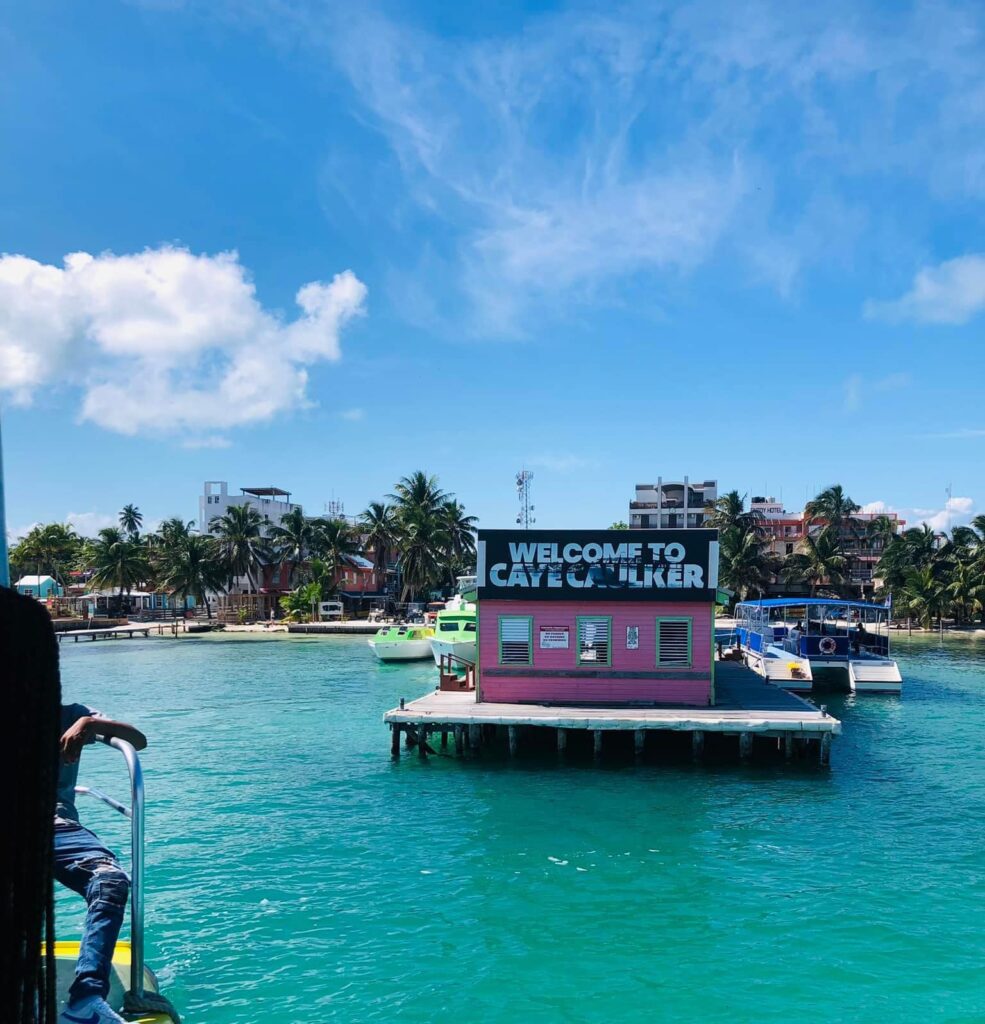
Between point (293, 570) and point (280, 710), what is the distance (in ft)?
212

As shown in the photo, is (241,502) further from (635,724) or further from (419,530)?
(635,724)

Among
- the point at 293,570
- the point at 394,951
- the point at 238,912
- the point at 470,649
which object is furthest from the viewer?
the point at 293,570

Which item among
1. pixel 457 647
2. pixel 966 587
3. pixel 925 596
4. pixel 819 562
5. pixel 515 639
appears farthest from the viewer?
pixel 819 562

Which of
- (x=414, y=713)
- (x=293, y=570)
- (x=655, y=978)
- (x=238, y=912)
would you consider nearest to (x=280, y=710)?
(x=414, y=713)

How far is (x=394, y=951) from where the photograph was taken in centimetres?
1443

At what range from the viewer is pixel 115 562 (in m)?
94.8

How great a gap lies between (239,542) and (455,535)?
22447 mm

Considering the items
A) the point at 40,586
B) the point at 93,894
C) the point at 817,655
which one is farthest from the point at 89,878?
the point at 40,586

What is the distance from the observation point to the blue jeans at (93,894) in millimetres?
5383

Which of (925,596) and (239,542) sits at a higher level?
(239,542)

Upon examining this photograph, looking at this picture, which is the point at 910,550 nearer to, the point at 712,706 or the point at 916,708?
the point at 916,708

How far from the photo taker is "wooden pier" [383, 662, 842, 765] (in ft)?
84.8

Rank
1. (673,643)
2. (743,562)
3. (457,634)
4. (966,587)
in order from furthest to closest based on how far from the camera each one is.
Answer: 1. (743,562)
2. (966,587)
3. (457,634)
4. (673,643)

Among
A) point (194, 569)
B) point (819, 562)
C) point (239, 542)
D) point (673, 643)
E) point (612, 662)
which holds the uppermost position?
point (239, 542)
